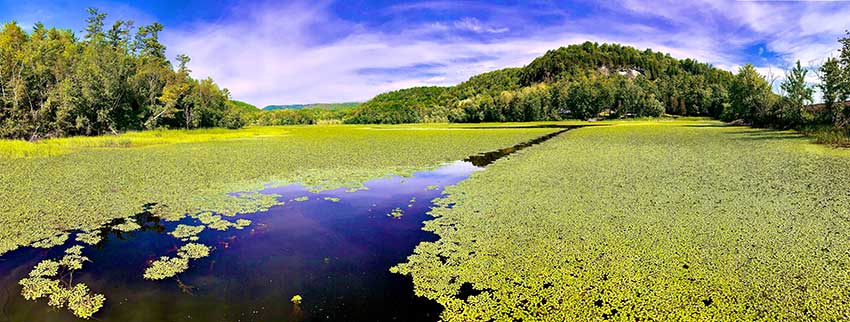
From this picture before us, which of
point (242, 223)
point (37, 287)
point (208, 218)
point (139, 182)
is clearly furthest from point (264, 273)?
point (139, 182)

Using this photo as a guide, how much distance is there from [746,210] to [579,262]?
4128 millimetres

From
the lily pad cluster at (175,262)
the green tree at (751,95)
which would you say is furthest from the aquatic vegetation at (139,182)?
the green tree at (751,95)

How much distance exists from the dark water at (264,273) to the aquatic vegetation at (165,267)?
11 centimetres

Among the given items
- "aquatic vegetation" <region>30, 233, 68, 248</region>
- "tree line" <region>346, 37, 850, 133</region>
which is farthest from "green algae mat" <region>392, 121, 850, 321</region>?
"tree line" <region>346, 37, 850, 133</region>

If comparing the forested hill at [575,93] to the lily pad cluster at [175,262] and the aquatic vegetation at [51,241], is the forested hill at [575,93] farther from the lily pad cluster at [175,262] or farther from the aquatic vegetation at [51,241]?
the aquatic vegetation at [51,241]

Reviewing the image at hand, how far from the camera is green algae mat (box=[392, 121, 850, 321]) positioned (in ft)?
12.4

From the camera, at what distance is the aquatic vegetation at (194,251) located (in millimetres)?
5336

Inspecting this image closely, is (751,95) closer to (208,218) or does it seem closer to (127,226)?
(208,218)

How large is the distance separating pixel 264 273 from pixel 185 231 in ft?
8.15

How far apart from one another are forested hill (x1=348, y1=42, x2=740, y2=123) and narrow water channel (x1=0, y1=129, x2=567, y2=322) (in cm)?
6019

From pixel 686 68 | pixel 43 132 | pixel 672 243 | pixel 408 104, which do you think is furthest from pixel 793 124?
pixel 686 68

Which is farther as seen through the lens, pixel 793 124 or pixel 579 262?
pixel 793 124

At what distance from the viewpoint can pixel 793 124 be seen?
29.3 metres

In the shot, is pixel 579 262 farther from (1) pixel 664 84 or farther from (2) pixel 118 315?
(1) pixel 664 84
